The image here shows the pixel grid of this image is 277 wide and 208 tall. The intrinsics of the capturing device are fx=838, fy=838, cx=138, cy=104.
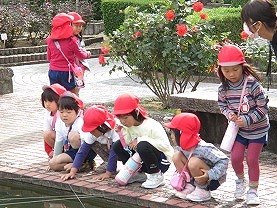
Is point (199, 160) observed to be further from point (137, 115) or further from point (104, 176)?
point (104, 176)

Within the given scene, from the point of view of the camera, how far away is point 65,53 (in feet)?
31.0

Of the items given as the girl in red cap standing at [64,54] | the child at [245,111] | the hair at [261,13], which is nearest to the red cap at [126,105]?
the child at [245,111]

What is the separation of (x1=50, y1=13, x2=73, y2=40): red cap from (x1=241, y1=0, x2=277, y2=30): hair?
156 inches

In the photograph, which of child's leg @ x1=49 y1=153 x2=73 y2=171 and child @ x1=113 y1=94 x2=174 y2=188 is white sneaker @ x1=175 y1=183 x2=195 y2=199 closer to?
child @ x1=113 y1=94 x2=174 y2=188

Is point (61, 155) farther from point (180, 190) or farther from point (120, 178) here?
point (180, 190)

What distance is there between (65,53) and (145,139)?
116 inches

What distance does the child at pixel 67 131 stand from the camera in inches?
291

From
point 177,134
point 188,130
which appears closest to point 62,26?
point 177,134

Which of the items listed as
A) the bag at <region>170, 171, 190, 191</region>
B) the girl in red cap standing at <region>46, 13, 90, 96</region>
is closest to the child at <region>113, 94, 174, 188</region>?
the bag at <region>170, 171, 190, 191</region>

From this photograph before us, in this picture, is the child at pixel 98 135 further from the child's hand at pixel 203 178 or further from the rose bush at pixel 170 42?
the rose bush at pixel 170 42

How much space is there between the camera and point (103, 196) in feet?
22.3

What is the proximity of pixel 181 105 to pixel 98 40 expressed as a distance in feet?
39.6

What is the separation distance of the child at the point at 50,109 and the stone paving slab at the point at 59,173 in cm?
21

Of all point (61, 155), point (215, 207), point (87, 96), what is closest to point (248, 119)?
point (215, 207)
